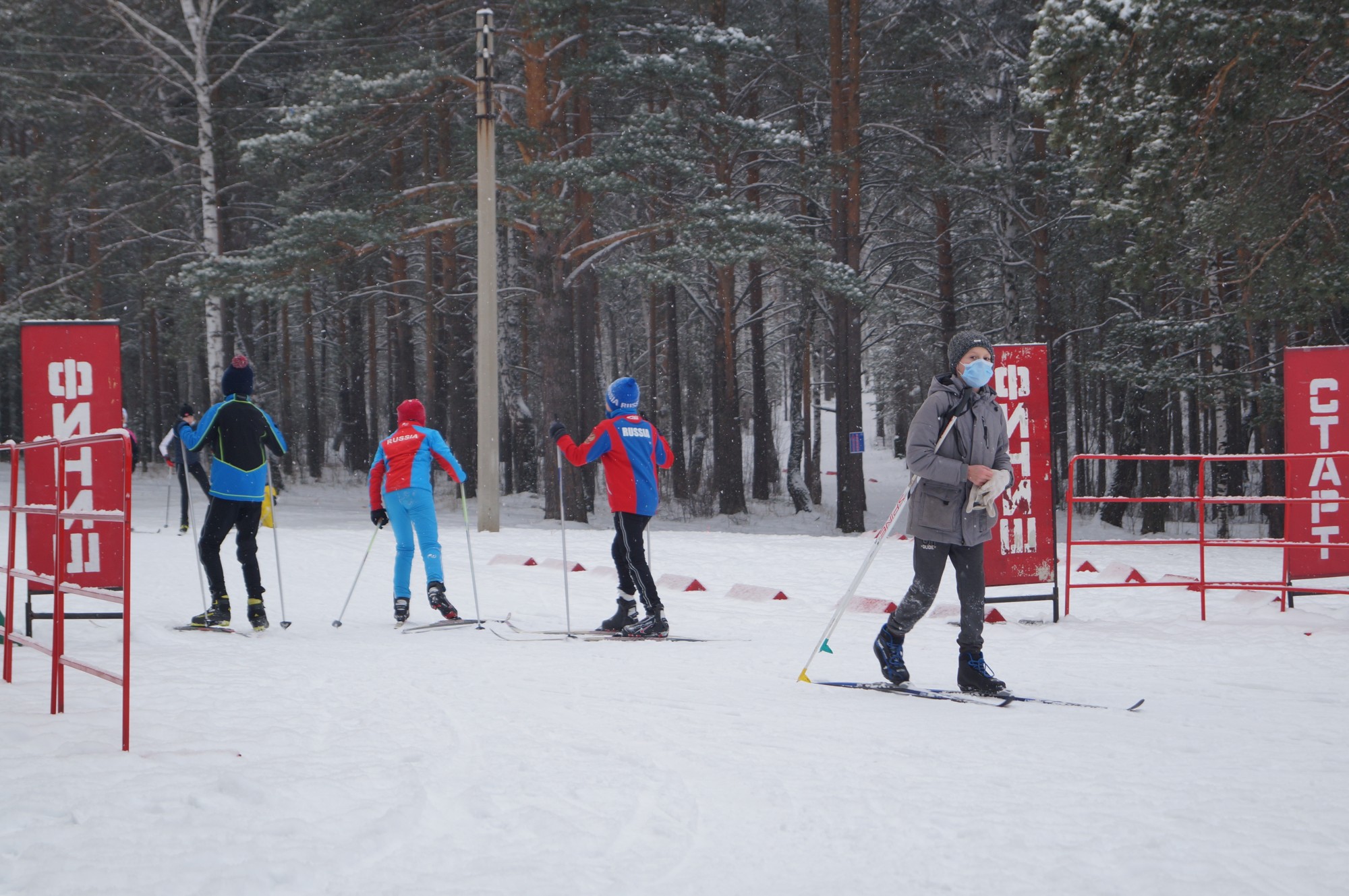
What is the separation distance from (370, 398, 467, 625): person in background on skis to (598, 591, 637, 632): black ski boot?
140 centimetres

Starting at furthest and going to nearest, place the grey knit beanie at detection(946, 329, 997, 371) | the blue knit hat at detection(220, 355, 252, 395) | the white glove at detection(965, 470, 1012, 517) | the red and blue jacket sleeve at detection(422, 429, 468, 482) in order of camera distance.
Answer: the red and blue jacket sleeve at detection(422, 429, 468, 482)
the blue knit hat at detection(220, 355, 252, 395)
the grey knit beanie at detection(946, 329, 997, 371)
the white glove at detection(965, 470, 1012, 517)

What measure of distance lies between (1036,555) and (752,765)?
579cm

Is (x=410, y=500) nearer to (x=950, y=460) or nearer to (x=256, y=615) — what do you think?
(x=256, y=615)

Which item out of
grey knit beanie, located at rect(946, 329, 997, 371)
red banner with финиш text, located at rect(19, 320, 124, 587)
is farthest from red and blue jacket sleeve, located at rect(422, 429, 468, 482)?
grey knit beanie, located at rect(946, 329, 997, 371)

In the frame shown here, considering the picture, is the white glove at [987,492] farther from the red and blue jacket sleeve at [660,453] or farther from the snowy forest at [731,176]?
the snowy forest at [731,176]

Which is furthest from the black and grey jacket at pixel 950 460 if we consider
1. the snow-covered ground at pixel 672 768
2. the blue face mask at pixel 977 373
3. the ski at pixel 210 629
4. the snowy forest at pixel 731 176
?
the snowy forest at pixel 731 176

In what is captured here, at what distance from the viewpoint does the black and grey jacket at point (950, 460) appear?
6750mm

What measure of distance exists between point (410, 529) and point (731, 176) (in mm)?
19433

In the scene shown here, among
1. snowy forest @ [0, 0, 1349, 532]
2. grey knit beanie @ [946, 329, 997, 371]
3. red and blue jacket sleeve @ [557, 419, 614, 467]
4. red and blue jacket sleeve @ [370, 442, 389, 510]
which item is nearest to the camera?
grey knit beanie @ [946, 329, 997, 371]

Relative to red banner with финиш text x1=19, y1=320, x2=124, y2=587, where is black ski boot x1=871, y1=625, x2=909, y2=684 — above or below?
below

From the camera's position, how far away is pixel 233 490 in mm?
9484

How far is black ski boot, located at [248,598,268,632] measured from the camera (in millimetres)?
9406

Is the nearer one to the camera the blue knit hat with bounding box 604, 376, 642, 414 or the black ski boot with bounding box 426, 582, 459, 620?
the blue knit hat with bounding box 604, 376, 642, 414

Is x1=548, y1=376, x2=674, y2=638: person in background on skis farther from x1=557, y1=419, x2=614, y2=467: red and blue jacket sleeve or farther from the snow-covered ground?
the snow-covered ground
